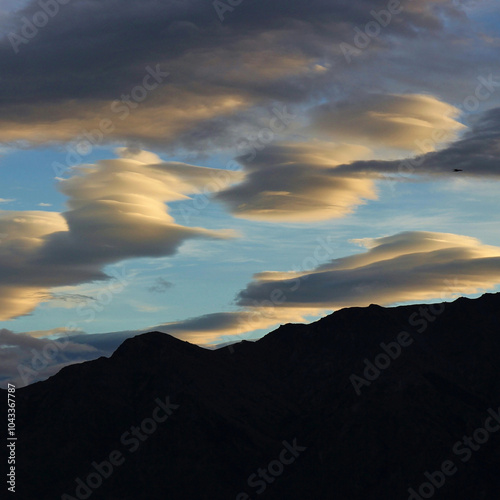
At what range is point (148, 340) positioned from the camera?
19338 cm

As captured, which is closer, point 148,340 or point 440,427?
point 440,427

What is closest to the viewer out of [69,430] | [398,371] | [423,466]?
[423,466]

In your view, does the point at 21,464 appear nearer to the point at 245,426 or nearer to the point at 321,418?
the point at 245,426

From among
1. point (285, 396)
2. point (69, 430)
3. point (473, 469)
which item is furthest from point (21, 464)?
point (473, 469)

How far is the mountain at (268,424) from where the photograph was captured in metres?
163

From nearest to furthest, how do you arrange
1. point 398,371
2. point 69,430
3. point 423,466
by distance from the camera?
point 423,466 < point 69,430 < point 398,371

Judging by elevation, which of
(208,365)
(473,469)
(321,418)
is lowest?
(473,469)

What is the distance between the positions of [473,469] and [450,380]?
2881 cm

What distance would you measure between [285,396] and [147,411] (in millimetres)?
34022

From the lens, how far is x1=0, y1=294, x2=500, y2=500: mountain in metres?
163

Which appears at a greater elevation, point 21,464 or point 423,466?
point 21,464

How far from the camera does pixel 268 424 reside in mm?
181000

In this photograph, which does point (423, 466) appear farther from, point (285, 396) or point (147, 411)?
point (147, 411)

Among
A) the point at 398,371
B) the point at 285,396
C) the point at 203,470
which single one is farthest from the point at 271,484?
the point at 398,371
